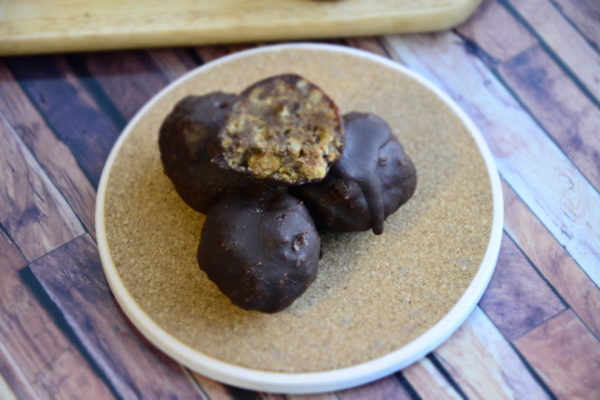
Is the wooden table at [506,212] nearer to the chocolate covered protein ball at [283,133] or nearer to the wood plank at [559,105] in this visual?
the wood plank at [559,105]

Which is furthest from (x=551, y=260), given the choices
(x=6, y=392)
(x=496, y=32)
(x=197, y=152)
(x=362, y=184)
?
(x=6, y=392)

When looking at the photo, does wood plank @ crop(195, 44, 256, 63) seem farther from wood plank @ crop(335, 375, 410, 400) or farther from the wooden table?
wood plank @ crop(335, 375, 410, 400)

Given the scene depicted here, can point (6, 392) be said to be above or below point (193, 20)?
below

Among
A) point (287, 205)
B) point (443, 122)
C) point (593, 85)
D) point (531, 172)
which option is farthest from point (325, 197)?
point (593, 85)

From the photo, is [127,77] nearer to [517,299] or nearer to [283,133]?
[283,133]

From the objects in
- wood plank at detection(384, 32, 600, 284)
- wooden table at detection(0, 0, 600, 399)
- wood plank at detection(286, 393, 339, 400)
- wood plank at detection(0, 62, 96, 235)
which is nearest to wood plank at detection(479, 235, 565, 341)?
wooden table at detection(0, 0, 600, 399)

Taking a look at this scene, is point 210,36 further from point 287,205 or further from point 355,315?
point 355,315
